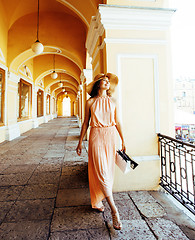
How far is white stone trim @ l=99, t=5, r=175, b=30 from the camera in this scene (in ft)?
8.55

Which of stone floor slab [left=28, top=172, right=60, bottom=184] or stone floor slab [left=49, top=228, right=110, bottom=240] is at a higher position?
stone floor slab [left=28, top=172, right=60, bottom=184]

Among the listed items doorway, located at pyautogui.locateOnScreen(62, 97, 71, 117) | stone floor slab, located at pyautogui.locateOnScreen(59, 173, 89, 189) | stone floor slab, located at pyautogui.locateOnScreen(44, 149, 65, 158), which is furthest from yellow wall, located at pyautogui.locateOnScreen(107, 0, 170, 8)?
doorway, located at pyautogui.locateOnScreen(62, 97, 71, 117)

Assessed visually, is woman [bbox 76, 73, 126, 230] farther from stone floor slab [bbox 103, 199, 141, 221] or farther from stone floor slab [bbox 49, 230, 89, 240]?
stone floor slab [bbox 49, 230, 89, 240]

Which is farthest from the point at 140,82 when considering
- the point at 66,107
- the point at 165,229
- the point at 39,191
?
the point at 66,107

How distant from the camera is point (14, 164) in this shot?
4.01 m

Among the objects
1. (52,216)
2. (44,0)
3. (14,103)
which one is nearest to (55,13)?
(44,0)

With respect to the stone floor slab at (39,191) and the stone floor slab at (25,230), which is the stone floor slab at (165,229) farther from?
the stone floor slab at (39,191)

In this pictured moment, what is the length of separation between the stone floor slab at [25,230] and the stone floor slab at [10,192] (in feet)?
2.10

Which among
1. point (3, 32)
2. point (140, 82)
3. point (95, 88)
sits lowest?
point (95, 88)

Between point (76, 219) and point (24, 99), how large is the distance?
950 centimetres

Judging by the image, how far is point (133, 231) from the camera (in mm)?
1749

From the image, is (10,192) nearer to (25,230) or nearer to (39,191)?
(39,191)

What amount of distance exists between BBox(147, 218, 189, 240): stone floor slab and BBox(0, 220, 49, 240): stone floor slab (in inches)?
51.1

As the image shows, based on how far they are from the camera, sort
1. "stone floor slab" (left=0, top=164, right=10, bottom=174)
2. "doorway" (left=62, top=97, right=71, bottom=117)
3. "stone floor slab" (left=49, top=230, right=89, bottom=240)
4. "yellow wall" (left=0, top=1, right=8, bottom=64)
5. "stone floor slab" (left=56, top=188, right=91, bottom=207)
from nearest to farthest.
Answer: "stone floor slab" (left=49, top=230, right=89, bottom=240), "stone floor slab" (left=56, top=188, right=91, bottom=207), "stone floor slab" (left=0, top=164, right=10, bottom=174), "yellow wall" (left=0, top=1, right=8, bottom=64), "doorway" (left=62, top=97, right=71, bottom=117)
